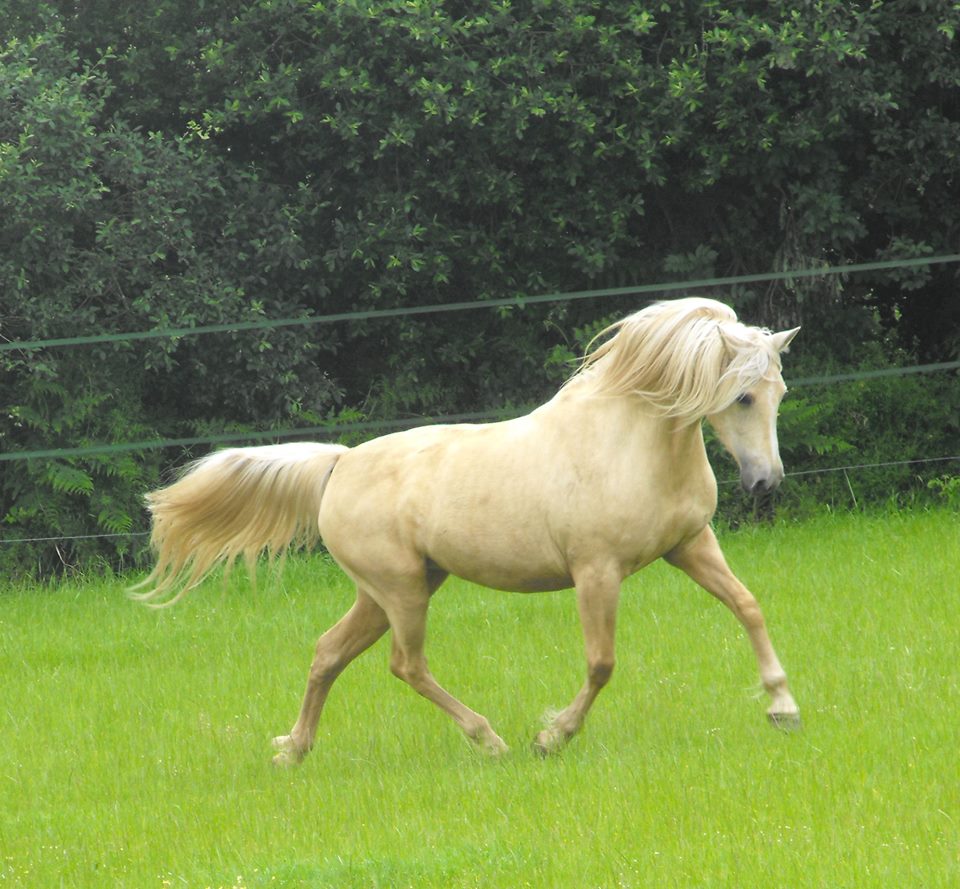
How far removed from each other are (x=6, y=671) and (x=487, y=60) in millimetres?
6444

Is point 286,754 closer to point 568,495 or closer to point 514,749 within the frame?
point 514,749

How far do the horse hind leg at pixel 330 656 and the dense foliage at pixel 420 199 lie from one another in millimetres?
6309

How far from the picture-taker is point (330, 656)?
696 centimetres

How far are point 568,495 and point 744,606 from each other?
0.88 metres

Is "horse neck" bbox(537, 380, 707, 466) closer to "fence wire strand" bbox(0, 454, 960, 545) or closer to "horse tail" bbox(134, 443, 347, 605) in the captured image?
"horse tail" bbox(134, 443, 347, 605)

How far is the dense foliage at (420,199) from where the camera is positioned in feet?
42.0

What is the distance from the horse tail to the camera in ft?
23.8

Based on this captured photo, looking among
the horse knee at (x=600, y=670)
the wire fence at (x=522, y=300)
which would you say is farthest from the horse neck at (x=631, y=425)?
the wire fence at (x=522, y=300)

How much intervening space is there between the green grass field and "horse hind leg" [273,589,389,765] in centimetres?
15

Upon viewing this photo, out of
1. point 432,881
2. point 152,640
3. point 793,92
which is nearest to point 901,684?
point 432,881

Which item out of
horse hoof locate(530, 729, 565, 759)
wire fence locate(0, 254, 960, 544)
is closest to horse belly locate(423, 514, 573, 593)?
horse hoof locate(530, 729, 565, 759)

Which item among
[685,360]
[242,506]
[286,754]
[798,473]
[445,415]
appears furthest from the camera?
[445,415]

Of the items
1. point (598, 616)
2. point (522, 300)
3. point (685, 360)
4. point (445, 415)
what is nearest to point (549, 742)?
point (598, 616)

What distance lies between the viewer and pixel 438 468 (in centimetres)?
→ 672
